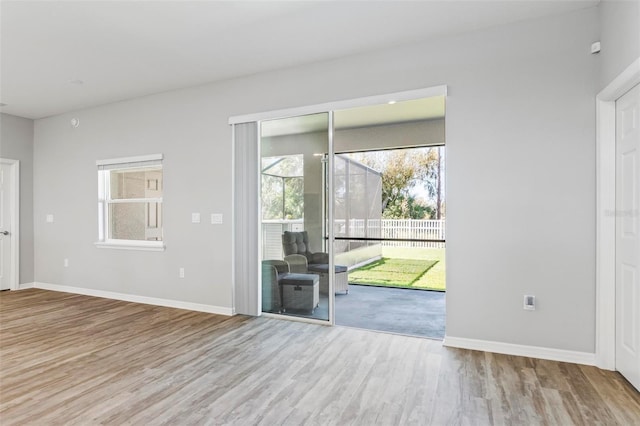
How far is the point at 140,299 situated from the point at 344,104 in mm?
3677

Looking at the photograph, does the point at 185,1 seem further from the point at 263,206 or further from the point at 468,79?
the point at 468,79

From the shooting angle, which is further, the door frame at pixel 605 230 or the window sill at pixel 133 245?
the window sill at pixel 133 245

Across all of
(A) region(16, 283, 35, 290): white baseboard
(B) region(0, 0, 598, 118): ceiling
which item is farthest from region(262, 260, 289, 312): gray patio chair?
(A) region(16, 283, 35, 290): white baseboard

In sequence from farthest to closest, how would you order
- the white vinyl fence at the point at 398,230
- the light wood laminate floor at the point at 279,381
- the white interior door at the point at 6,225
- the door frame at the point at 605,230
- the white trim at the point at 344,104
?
the white vinyl fence at the point at 398,230
the white interior door at the point at 6,225
the white trim at the point at 344,104
the door frame at the point at 605,230
the light wood laminate floor at the point at 279,381

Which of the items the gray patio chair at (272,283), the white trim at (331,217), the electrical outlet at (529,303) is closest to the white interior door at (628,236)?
the electrical outlet at (529,303)

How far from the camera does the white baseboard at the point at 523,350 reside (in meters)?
2.75

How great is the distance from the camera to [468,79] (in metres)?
3.11

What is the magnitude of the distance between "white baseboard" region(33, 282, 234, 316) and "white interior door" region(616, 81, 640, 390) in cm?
358

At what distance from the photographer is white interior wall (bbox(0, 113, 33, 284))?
5.53 m

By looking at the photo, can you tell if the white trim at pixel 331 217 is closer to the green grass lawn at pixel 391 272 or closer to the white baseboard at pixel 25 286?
the green grass lawn at pixel 391 272

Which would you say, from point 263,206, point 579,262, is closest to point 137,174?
point 263,206

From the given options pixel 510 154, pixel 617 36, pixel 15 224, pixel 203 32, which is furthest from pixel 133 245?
pixel 617 36

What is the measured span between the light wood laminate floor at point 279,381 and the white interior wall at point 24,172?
2544mm

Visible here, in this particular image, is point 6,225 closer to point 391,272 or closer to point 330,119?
point 330,119
